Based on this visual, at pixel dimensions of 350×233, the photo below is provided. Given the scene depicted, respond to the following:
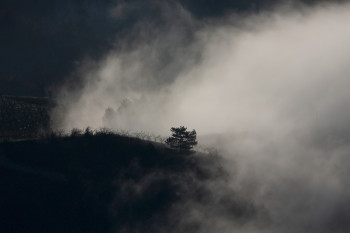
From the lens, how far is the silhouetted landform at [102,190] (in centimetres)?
16638

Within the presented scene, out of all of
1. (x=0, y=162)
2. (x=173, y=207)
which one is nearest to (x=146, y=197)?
(x=173, y=207)

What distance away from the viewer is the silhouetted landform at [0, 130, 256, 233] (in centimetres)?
16638

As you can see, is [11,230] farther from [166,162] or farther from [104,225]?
[166,162]

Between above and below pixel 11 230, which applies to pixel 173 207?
above

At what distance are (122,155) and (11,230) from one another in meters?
51.1

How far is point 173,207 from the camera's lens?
182 m

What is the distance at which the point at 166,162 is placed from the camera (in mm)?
194375

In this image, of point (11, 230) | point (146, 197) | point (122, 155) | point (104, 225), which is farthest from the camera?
point (122, 155)

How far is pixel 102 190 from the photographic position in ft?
586

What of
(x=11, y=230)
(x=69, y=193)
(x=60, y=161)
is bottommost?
(x=11, y=230)

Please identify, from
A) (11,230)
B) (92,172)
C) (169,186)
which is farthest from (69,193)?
(169,186)

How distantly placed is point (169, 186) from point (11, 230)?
57.3 m

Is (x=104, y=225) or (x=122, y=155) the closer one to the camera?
(x=104, y=225)

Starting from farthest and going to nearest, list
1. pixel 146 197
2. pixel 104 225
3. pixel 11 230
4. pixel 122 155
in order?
1. pixel 122 155
2. pixel 146 197
3. pixel 104 225
4. pixel 11 230
